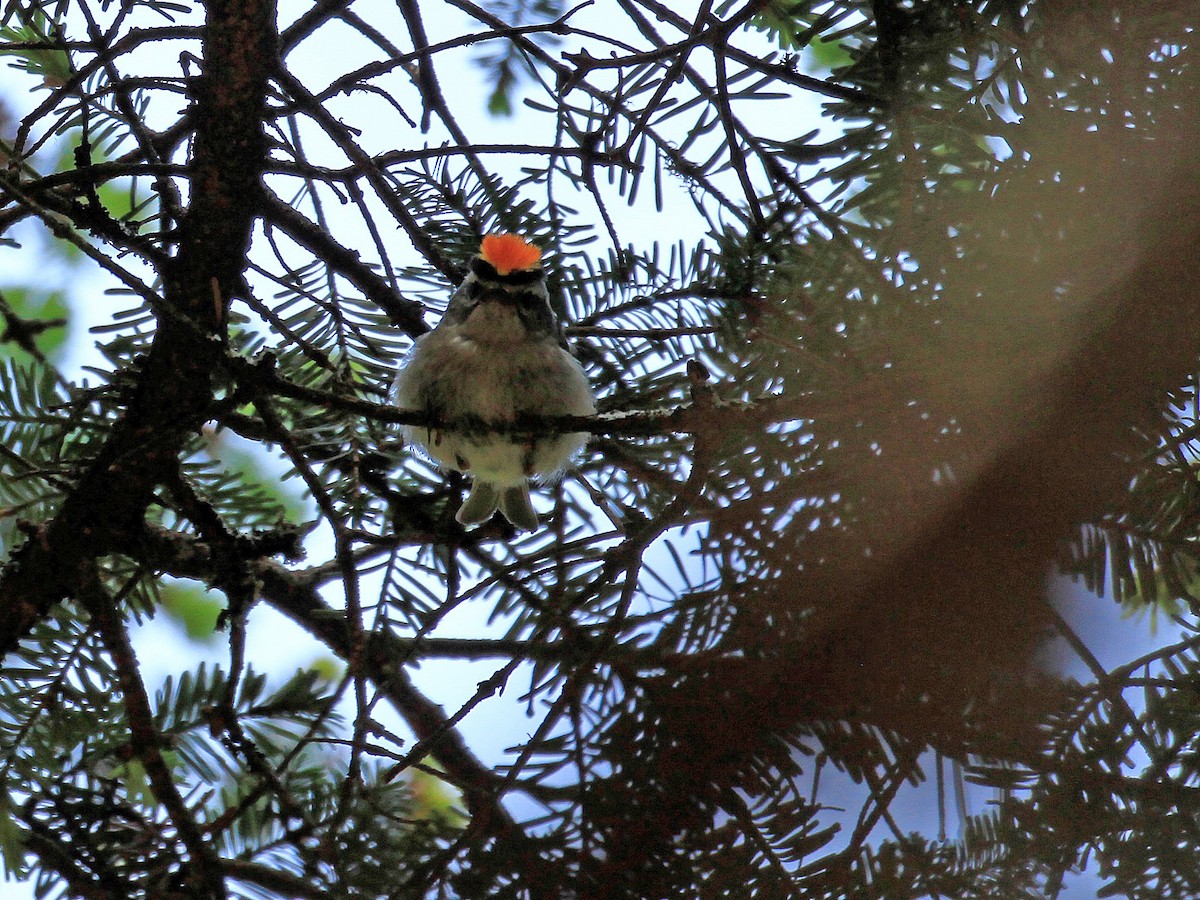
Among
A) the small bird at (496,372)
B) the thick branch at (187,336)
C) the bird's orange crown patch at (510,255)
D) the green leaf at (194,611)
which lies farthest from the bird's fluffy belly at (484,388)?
the green leaf at (194,611)

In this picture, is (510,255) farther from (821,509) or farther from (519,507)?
Result: (821,509)

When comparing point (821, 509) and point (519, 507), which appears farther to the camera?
point (519, 507)

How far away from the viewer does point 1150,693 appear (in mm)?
1208

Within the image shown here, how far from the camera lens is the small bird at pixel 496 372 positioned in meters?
2.81

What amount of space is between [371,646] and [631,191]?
109cm

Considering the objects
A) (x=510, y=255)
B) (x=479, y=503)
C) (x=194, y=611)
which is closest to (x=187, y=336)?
(x=510, y=255)

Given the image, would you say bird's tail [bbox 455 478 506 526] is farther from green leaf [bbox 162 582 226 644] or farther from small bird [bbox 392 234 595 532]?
green leaf [bbox 162 582 226 644]

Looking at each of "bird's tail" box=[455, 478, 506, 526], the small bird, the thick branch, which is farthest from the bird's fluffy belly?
the thick branch

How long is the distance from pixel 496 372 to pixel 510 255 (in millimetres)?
367

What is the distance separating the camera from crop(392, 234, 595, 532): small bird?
9.23ft

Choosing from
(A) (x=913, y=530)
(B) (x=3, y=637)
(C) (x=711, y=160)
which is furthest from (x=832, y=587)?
(B) (x=3, y=637)

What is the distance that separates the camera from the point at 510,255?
9.73 ft

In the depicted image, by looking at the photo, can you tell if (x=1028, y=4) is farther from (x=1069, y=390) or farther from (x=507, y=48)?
(x=507, y=48)

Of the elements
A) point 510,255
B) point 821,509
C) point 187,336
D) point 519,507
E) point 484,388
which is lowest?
point 821,509
